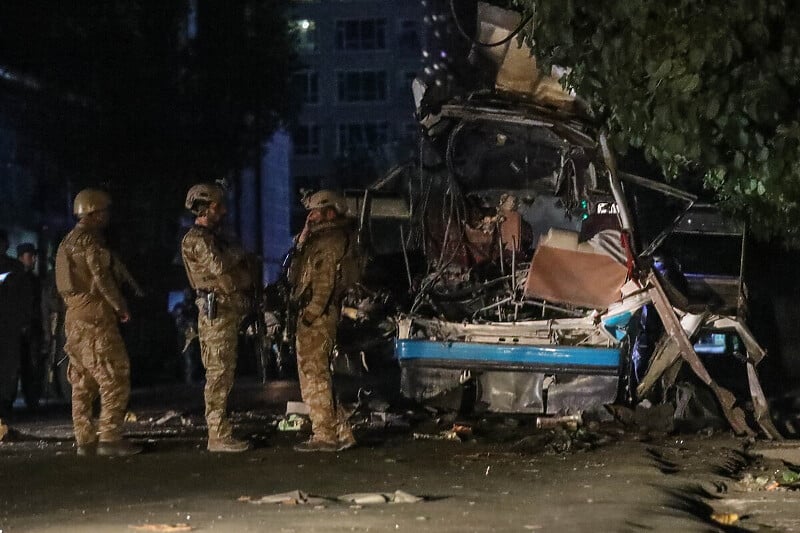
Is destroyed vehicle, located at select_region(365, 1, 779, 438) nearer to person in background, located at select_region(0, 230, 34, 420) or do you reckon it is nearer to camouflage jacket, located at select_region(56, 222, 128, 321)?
camouflage jacket, located at select_region(56, 222, 128, 321)

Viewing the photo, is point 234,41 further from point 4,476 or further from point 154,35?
point 4,476

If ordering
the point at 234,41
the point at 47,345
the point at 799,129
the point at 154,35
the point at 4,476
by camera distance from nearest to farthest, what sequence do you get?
1. the point at 799,129
2. the point at 4,476
3. the point at 47,345
4. the point at 154,35
5. the point at 234,41

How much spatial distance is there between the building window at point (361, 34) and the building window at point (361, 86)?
A: 57.3 inches

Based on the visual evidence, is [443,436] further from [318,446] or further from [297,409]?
[297,409]

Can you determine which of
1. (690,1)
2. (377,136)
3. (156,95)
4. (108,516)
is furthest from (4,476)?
(377,136)

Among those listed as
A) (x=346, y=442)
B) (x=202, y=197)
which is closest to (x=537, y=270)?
(x=346, y=442)

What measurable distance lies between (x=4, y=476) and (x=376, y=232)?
6.44 metres

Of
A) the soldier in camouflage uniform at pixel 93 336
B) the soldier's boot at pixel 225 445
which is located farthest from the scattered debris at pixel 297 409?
the soldier in camouflage uniform at pixel 93 336

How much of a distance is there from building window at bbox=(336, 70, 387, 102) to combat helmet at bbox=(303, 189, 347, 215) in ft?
195

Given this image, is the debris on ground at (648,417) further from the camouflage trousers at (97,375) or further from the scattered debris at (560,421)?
the camouflage trousers at (97,375)

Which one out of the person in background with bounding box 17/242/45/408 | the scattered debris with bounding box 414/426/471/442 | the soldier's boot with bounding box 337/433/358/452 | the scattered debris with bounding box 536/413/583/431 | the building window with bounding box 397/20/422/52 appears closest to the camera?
the soldier's boot with bounding box 337/433/358/452

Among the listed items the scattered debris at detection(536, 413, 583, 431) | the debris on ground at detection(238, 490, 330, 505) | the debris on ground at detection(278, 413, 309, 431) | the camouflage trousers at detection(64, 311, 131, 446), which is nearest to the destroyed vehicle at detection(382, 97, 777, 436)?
the scattered debris at detection(536, 413, 583, 431)

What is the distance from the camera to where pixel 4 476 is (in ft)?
28.3

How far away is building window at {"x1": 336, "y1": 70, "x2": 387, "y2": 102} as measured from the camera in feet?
226
